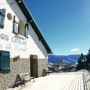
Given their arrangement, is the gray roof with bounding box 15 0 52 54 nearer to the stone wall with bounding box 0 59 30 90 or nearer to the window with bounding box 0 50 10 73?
the stone wall with bounding box 0 59 30 90

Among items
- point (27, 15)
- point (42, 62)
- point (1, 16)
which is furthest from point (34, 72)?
point (1, 16)

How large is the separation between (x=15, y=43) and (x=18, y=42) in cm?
54

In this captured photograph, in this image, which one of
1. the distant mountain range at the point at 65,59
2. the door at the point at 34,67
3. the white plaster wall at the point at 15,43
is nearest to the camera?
the white plaster wall at the point at 15,43

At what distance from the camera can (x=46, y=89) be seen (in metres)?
11.6

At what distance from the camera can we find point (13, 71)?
44.1 ft

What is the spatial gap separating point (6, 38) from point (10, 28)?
0.89 metres

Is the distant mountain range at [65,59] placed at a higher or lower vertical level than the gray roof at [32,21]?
lower

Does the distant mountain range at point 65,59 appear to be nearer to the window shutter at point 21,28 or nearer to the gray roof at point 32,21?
the gray roof at point 32,21

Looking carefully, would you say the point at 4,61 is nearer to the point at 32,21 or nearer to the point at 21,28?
the point at 21,28

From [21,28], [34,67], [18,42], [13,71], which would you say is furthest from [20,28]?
[34,67]

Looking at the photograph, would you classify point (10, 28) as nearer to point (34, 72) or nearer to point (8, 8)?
point (8, 8)

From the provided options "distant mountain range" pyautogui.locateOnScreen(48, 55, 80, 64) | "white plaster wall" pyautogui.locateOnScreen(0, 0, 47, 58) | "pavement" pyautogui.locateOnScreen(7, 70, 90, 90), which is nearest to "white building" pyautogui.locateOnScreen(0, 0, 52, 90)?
"white plaster wall" pyautogui.locateOnScreen(0, 0, 47, 58)

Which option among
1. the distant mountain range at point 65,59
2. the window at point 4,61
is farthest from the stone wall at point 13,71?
the distant mountain range at point 65,59

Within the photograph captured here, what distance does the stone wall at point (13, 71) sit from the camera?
476 inches
